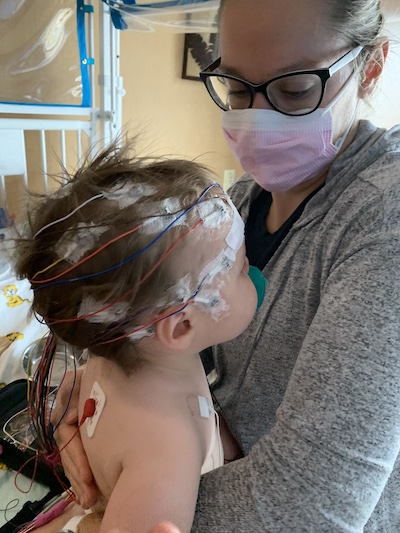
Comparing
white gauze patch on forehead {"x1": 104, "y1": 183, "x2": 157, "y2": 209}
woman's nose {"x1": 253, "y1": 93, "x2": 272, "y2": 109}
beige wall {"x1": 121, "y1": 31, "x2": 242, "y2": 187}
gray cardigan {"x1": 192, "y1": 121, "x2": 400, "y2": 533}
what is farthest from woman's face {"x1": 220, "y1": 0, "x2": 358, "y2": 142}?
beige wall {"x1": 121, "y1": 31, "x2": 242, "y2": 187}

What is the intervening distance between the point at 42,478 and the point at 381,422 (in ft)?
2.63

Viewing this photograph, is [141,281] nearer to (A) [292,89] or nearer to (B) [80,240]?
(B) [80,240]

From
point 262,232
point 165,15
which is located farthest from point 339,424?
point 165,15

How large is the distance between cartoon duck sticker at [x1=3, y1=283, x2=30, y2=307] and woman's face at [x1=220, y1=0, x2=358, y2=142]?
106cm

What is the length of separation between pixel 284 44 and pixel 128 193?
1.31 feet

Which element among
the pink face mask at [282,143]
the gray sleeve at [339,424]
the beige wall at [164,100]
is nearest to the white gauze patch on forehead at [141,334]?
the gray sleeve at [339,424]

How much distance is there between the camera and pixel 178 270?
0.69m

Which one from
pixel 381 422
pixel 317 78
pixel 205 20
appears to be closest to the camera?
pixel 381 422

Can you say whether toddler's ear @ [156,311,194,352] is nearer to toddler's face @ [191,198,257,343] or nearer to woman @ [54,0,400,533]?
toddler's face @ [191,198,257,343]

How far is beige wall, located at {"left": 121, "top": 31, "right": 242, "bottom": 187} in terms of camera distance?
2.30m

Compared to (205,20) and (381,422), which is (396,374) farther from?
(205,20)

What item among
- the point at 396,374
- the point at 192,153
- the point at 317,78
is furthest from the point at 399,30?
the point at 192,153

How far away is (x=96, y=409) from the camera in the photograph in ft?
2.61

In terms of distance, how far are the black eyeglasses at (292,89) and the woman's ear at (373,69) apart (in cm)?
5
